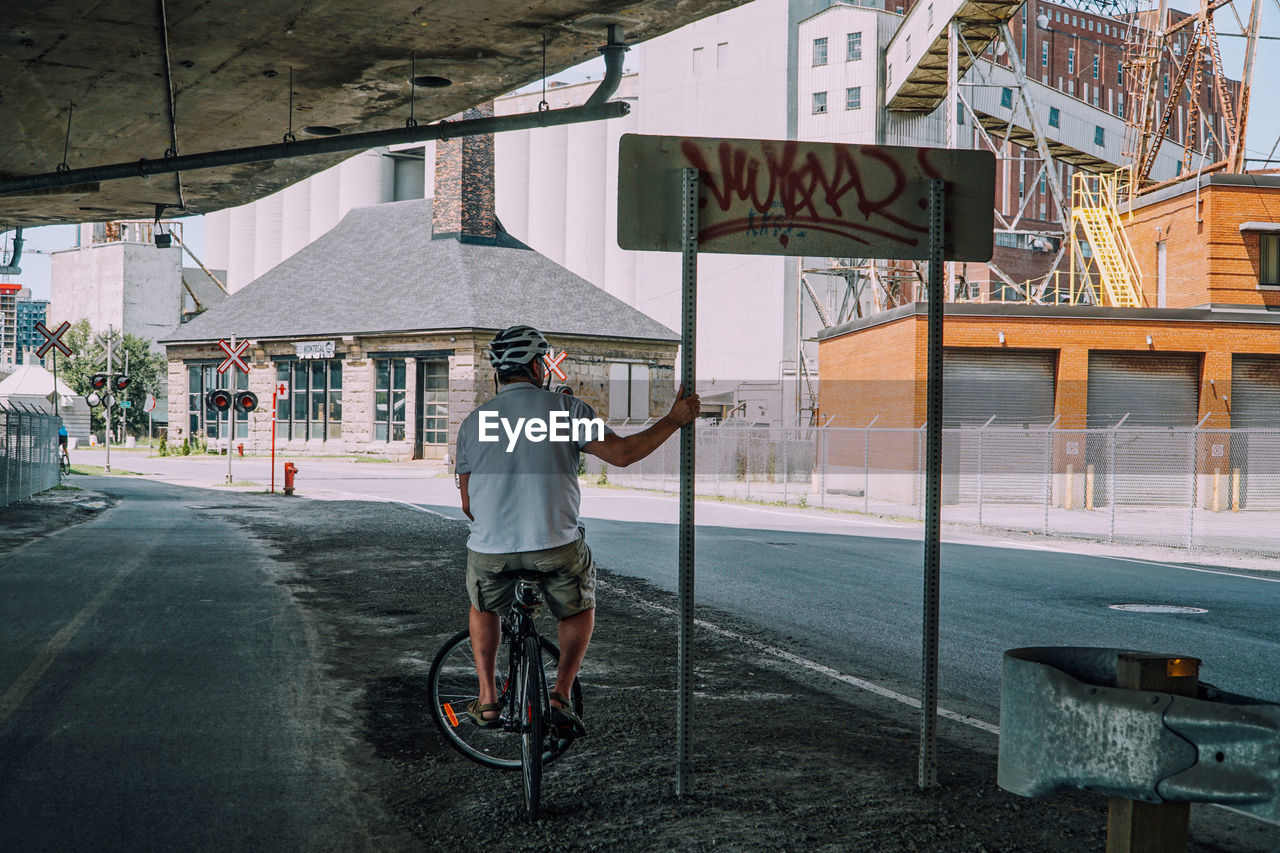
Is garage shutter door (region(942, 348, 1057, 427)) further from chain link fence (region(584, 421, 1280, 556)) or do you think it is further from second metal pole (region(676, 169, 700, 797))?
second metal pole (region(676, 169, 700, 797))

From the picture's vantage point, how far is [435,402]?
4450 cm

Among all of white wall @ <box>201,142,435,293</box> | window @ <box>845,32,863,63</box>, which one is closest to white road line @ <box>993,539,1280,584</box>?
window @ <box>845,32,863,63</box>

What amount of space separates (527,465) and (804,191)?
179 cm

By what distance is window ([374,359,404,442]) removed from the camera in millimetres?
45344

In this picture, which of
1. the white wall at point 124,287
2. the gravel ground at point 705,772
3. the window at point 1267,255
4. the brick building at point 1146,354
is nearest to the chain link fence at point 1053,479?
the brick building at point 1146,354

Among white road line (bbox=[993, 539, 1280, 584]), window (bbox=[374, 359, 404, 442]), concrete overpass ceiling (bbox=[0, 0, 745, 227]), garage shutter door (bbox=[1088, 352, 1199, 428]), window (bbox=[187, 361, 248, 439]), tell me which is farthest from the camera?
window (bbox=[187, 361, 248, 439])

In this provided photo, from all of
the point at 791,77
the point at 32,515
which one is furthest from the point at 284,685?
the point at 791,77

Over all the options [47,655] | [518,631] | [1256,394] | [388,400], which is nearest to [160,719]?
[47,655]

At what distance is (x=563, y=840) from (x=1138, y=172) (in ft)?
129

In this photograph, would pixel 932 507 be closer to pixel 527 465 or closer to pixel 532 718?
pixel 527 465

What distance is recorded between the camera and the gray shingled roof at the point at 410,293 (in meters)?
45.1

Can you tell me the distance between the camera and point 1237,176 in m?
30.4

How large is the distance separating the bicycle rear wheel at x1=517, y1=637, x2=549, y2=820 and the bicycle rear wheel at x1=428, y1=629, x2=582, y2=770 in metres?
0.36

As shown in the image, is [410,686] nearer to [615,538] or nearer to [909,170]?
[909,170]
